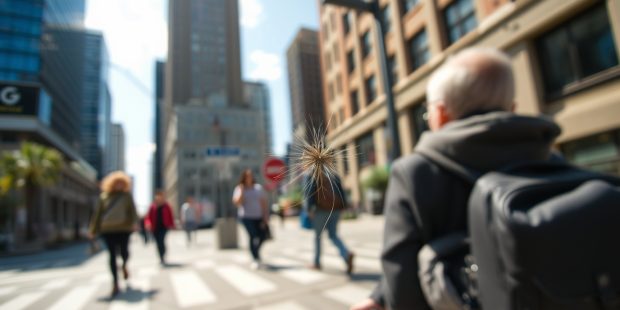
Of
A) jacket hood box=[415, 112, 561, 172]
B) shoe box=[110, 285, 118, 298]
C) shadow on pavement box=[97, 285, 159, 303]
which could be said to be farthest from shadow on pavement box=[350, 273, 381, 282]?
jacket hood box=[415, 112, 561, 172]

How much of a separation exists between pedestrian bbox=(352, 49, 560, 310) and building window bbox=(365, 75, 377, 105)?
1784 centimetres

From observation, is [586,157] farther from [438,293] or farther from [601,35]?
[438,293]

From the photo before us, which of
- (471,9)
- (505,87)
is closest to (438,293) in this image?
(505,87)

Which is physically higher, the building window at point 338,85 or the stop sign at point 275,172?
the building window at point 338,85

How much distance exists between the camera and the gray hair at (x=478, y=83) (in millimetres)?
1141

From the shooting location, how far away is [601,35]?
9.16m

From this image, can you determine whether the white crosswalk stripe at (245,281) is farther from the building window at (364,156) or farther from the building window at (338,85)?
the building window at (338,85)

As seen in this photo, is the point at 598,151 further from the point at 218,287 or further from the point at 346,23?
the point at 346,23

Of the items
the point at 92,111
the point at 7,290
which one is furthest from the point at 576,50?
the point at 92,111

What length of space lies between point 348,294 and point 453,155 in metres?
3.49

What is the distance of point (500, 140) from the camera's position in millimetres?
1003

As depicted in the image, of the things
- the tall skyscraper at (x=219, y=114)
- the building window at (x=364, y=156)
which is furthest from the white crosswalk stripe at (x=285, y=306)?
the building window at (x=364, y=156)

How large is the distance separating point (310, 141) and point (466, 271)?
0.60 meters

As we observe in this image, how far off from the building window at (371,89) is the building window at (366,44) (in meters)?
1.80
